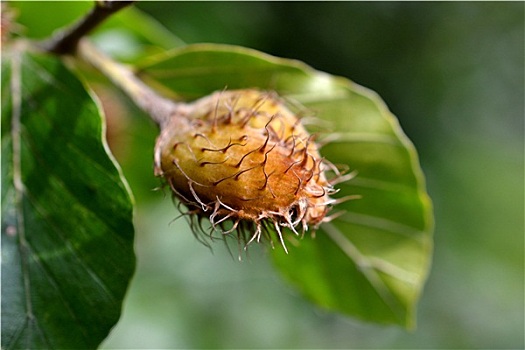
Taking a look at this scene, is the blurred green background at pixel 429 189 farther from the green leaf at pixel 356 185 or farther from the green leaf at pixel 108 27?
the green leaf at pixel 356 185

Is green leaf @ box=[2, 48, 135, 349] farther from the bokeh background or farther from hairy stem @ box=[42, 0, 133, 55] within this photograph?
the bokeh background

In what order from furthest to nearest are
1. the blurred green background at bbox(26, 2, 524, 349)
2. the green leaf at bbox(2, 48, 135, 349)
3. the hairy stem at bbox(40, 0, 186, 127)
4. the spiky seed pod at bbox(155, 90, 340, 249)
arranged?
the blurred green background at bbox(26, 2, 524, 349), the hairy stem at bbox(40, 0, 186, 127), the green leaf at bbox(2, 48, 135, 349), the spiky seed pod at bbox(155, 90, 340, 249)

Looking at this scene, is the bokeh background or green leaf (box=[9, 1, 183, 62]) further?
the bokeh background

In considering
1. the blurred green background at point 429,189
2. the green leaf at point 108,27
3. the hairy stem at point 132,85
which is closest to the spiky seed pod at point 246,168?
the hairy stem at point 132,85

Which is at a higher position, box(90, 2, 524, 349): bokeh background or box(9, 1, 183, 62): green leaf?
box(9, 1, 183, 62): green leaf

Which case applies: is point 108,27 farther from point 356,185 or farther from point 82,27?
point 356,185

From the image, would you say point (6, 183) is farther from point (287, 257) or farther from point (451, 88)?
point (451, 88)

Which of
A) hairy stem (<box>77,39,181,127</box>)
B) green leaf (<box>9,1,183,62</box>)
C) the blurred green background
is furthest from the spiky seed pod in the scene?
the blurred green background

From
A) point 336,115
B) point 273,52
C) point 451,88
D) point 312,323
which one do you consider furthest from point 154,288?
point 451,88
